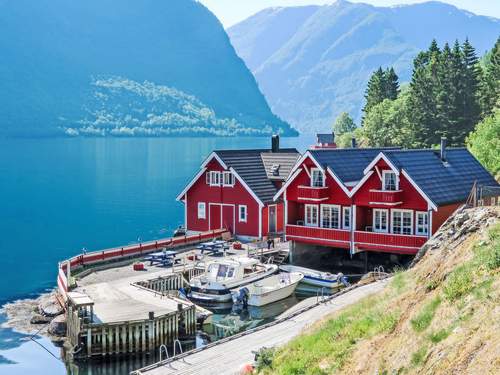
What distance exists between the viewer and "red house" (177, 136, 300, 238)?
52.6 m

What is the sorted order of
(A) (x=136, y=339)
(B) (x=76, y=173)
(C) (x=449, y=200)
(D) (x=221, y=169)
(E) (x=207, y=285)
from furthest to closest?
1. (B) (x=76, y=173)
2. (D) (x=221, y=169)
3. (C) (x=449, y=200)
4. (E) (x=207, y=285)
5. (A) (x=136, y=339)

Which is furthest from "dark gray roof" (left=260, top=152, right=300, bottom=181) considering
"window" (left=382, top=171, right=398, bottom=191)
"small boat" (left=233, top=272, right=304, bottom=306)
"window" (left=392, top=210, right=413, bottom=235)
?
"small boat" (left=233, top=272, right=304, bottom=306)

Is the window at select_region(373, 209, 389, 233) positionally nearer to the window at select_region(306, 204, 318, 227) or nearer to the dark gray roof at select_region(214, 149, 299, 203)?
the window at select_region(306, 204, 318, 227)

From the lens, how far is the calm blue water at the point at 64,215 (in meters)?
49.0

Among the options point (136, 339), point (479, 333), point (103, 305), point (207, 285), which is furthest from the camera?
point (207, 285)

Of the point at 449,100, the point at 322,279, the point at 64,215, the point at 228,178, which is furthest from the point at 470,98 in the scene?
the point at 322,279

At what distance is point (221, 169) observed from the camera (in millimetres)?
53812

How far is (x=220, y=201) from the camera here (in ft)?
178

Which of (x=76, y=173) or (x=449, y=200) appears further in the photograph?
(x=76, y=173)

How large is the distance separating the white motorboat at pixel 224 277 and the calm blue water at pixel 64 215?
960cm

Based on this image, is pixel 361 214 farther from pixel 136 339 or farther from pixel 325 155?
pixel 136 339

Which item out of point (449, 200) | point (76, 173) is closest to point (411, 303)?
point (449, 200)

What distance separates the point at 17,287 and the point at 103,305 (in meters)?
16.3

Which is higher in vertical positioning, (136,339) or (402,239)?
(402,239)
